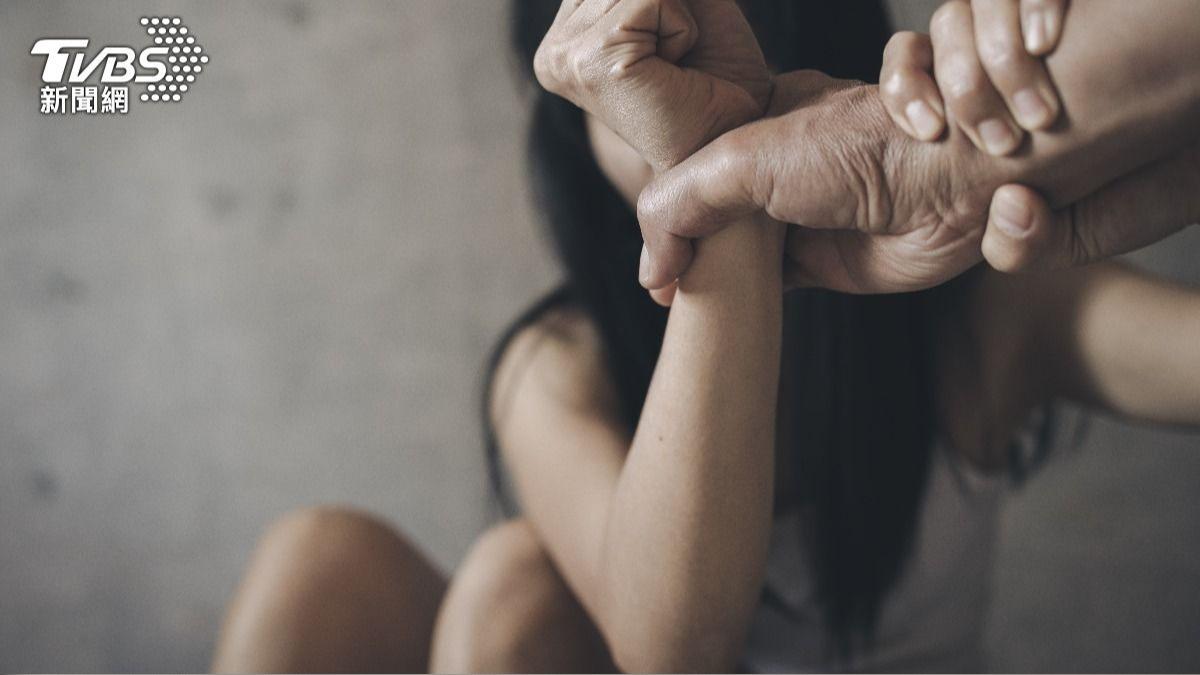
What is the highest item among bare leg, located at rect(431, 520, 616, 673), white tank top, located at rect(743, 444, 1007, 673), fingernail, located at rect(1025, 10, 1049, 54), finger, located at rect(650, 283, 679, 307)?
fingernail, located at rect(1025, 10, 1049, 54)

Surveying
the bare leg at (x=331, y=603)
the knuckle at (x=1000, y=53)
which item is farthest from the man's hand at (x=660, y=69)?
the bare leg at (x=331, y=603)

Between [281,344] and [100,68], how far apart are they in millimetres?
391

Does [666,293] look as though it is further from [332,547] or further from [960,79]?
[332,547]

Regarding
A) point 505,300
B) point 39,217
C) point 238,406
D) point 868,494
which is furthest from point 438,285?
point 868,494

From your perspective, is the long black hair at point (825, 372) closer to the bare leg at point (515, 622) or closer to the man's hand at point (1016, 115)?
the bare leg at point (515, 622)

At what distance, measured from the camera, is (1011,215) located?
0.32m

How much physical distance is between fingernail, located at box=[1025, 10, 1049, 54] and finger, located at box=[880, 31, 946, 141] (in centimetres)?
4

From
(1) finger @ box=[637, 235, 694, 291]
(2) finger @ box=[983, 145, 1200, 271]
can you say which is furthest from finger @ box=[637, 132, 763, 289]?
(2) finger @ box=[983, 145, 1200, 271]

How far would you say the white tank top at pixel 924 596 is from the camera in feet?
2.25

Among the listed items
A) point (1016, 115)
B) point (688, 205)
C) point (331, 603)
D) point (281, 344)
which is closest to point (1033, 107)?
point (1016, 115)

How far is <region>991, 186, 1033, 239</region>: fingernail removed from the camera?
1.04ft

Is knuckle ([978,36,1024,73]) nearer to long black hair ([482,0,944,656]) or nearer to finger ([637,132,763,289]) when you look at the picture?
finger ([637,132,763,289])

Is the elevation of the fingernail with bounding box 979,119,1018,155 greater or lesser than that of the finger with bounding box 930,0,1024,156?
lesser

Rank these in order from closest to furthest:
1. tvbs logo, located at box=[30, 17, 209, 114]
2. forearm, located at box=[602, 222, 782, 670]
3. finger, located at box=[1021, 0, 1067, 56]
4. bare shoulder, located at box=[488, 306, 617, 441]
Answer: finger, located at box=[1021, 0, 1067, 56]
forearm, located at box=[602, 222, 782, 670]
tvbs logo, located at box=[30, 17, 209, 114]
bare shoulder, located at box=[488, 306, 617, 441]
